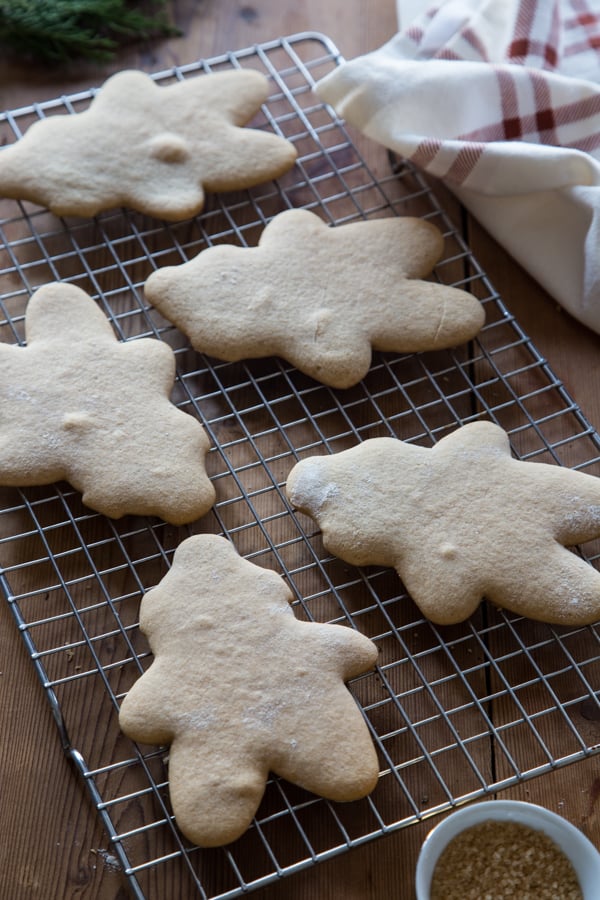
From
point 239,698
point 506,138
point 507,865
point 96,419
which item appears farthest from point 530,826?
point 506,138

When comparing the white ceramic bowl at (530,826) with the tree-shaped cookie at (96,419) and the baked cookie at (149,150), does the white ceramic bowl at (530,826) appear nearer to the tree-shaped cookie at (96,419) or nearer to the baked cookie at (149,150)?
the tree-shaped cookie at (96,419)

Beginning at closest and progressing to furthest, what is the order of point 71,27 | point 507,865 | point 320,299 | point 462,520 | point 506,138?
point 507,865 < point 462,520 < point 320,299 < point 506,138 < point 71,27

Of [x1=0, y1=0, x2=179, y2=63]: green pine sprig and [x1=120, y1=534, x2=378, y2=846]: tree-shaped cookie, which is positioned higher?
[x1=0, y1=0, x2=179, y2=63]: green pine sprig

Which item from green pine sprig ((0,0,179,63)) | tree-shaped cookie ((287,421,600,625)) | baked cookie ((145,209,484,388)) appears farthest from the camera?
green pine sprig ((0,0,179,63))

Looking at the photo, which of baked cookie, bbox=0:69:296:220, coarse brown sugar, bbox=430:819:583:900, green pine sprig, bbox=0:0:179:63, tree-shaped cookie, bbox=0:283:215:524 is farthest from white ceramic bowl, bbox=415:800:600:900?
green pine sprig, bbox=0:0:179:63

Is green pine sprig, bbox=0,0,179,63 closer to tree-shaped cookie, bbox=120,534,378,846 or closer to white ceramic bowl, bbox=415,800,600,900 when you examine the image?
tree-shaped cookie, bbox=120,534,378,846

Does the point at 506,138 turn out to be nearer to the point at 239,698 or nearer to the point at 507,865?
the point at 239,698

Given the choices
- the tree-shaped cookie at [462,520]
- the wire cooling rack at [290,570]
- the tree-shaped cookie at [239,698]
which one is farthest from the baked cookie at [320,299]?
the tree-shaped cookie at [239,698]
